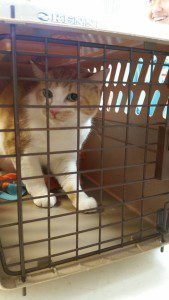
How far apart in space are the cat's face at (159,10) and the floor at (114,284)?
1.03 meters

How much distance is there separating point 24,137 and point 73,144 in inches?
7.0

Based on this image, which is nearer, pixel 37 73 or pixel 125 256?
pixel 125 256

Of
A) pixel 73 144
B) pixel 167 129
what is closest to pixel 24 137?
pixel 73 144

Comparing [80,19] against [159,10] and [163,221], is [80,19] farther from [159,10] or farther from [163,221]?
[159,10]

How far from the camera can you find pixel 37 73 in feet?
2.61

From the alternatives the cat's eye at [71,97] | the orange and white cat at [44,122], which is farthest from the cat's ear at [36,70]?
the cat's eye at [71,97]

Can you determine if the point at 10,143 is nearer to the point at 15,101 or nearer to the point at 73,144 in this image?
the point at 73,144

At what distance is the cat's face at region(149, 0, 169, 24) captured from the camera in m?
1.13

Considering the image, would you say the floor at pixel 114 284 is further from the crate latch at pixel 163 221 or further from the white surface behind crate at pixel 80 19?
the white surface behind crate at pixel 80 19

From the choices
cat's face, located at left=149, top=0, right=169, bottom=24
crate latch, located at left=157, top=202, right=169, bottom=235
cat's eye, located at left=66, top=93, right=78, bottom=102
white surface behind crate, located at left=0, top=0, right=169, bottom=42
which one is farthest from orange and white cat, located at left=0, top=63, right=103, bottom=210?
cat's face, located at left=149, top=0, right=169, bottom=24

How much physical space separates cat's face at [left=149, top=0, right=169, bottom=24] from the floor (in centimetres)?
103

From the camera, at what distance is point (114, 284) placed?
54 cm

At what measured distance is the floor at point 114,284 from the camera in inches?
20.0

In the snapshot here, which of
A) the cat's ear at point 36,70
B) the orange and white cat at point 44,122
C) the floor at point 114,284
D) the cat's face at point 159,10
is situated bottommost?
the floor at point 114,284
